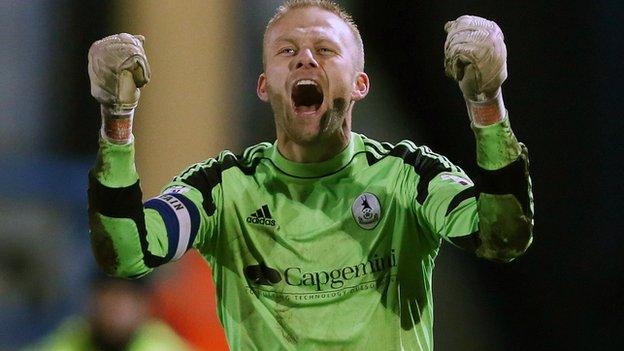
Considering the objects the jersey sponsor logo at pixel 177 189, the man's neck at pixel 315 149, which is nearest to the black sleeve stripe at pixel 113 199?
the jersey sponsor logo at pixel 177 189

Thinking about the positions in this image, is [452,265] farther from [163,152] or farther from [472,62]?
[472,62]

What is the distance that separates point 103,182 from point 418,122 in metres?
1.54

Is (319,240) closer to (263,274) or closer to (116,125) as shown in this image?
(263,274)

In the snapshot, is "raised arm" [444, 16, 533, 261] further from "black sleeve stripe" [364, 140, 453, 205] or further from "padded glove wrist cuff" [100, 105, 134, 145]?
"padded glove wrist cuff" [100, 105, 134, 145]

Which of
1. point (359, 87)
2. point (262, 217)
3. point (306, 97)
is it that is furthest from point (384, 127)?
point (262, 217)

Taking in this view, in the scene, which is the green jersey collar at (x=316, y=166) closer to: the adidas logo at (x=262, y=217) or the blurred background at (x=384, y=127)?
the adidas logo at (x=262, y=217)

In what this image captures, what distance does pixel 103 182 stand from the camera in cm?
201

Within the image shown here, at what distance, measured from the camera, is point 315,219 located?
235 cm

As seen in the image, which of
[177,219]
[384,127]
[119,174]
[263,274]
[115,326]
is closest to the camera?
[119,174]

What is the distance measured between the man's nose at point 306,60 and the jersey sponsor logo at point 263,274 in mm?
503

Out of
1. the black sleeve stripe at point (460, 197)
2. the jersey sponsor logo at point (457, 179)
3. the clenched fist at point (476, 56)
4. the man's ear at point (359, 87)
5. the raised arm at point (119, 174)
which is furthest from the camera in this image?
the man's ear at point (359, 87)

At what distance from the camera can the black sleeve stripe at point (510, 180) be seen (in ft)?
6.37

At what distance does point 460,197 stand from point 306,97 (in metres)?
0.51

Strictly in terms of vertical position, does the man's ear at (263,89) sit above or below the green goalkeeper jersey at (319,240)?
above
